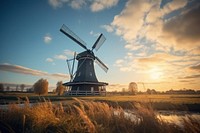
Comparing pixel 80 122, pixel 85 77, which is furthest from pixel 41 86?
pixel 80 122

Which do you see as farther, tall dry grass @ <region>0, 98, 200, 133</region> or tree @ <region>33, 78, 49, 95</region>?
tree @ <region>33, 78, 49, 95</region>

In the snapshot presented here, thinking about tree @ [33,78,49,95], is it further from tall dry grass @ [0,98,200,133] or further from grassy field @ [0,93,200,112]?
tall dry grass @ [0,98,200,133]

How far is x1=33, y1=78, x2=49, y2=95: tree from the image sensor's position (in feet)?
149

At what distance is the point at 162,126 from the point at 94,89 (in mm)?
28602

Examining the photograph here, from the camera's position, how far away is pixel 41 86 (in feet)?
150

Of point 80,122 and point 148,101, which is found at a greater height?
point 148,101

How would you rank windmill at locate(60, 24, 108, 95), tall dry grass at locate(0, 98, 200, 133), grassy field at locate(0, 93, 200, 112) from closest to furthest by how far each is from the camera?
tall dry grass at locate(0, 98, 200, 133), grassy field at locate(0, 93, 200, 112), windmill at locate(60, 24, 108, 95)

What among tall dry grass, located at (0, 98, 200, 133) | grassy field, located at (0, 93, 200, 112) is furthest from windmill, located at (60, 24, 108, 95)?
tall dry grass, located at (0, 98, 200, 133)

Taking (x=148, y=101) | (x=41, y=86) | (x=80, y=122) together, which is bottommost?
(x=80, y=122)

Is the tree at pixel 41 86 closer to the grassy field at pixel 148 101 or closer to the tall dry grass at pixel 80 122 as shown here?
the grassy field at pixel 148 101

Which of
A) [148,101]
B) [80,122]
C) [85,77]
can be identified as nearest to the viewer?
[80,122]

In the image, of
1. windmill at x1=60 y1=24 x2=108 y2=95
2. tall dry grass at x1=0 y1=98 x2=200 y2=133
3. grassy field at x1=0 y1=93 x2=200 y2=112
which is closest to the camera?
tall dry grass at x1=0 y1=98 x2=200 y2=133

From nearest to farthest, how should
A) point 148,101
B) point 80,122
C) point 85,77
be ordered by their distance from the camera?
point 80,122, point 148,101, point 85,77

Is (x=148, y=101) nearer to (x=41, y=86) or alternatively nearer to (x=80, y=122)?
(x=80, y=122)
